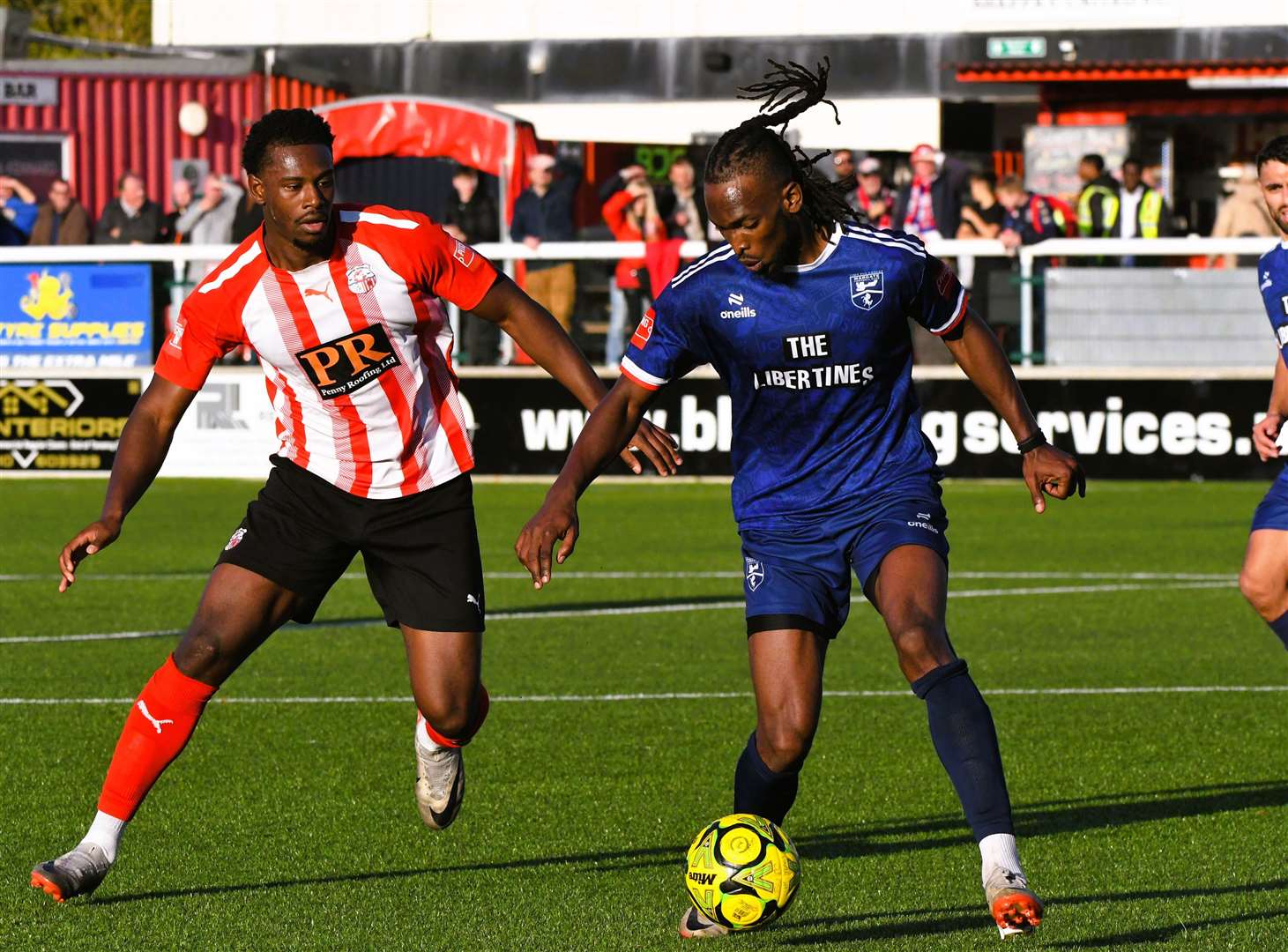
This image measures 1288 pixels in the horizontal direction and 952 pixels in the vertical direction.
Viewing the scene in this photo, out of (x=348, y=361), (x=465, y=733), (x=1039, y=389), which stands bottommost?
(x=1039, y=389)

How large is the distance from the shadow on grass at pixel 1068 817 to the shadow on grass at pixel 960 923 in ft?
2.67

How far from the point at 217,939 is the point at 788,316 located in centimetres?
210

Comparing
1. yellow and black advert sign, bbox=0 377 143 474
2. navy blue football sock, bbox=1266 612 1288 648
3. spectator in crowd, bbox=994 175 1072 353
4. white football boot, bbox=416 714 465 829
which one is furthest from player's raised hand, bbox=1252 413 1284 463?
yellow and black advert sign, bbox=0 377 143 474

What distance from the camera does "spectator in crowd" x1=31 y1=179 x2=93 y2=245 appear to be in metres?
22.7

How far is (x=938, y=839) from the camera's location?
23.3 ft

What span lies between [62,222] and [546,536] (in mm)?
18015

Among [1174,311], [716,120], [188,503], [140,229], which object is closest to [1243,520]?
[1174,311]

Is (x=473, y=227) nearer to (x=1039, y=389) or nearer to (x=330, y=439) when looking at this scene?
(x=1039, y=389)

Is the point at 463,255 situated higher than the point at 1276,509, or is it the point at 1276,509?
the point at 463,255

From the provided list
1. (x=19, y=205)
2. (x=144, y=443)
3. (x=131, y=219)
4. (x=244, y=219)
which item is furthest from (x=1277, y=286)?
(x=19, y=205)

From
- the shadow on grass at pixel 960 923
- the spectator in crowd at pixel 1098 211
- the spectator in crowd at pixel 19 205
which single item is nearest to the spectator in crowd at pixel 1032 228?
the spectator in crowd at pixel 1098 211

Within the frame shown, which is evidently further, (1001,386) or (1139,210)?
(1139,210)

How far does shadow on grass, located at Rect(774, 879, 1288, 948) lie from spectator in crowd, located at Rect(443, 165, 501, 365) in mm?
14268

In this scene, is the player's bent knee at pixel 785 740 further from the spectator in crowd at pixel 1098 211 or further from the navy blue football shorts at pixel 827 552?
the spectator in crowd at pixel 1098 211
